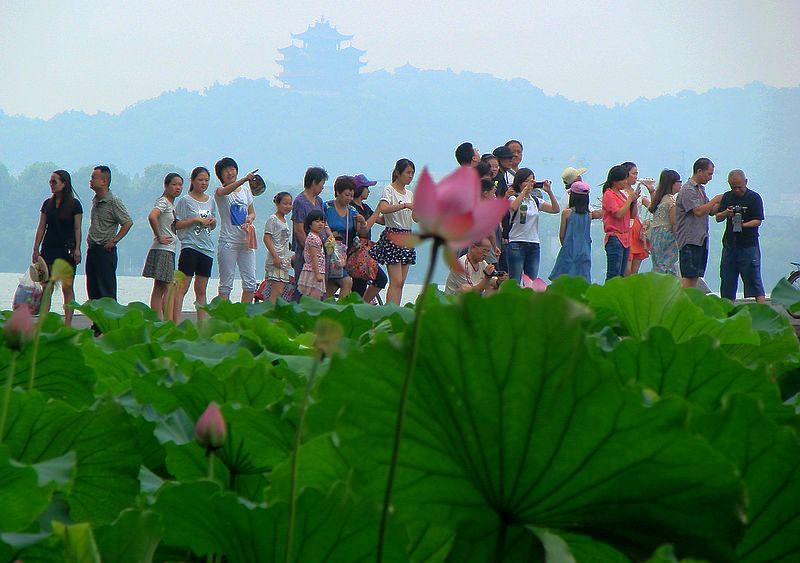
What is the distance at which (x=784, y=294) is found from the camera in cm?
133

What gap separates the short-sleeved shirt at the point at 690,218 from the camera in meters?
8.29

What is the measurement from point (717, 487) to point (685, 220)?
27.1 feet

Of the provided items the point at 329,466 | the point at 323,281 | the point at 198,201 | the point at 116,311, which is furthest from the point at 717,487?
the point at 198,201

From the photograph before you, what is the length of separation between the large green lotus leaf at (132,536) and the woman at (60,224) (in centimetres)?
637

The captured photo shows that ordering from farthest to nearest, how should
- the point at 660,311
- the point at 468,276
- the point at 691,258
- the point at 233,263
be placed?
the point at 691,258 → the point at 233,263 → the point at 468,276 → the point at 660,311

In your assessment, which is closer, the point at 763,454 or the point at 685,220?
the point at 763,454

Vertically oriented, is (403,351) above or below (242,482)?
above

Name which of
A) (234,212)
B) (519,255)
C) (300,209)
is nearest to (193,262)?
(234,212)

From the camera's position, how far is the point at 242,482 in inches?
25.4

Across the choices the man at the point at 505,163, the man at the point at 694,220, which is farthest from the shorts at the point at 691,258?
the man at the point at 505,163

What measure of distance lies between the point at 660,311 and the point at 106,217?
6223 mm

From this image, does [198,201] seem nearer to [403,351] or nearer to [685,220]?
[685,220]

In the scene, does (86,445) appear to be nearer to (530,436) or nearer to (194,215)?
(530,436)

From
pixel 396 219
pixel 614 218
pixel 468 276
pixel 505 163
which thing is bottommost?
pixel 468 276
